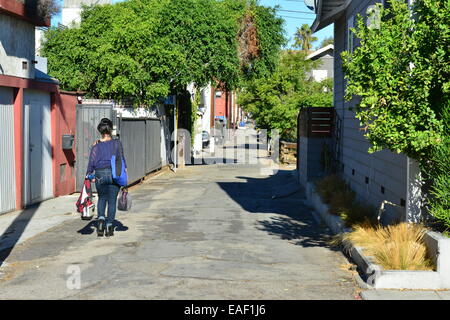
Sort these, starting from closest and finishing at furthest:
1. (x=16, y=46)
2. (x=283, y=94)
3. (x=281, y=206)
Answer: (x=16, y=46) → (x=281, y=206) → (x=283, y=94)

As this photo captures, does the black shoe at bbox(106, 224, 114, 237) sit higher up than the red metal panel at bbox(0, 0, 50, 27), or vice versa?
the red metal panel at bbox(0, 0, 50, 27)

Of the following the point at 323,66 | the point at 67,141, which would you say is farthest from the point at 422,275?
the point at 323,66

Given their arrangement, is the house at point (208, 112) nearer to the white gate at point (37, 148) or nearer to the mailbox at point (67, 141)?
the mailbox at point (67, 141)

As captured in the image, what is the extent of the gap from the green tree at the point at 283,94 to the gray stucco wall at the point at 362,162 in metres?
15.5

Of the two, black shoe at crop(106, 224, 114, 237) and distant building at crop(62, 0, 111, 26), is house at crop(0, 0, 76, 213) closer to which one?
black shoe at crop(106, 224, 114, 237)

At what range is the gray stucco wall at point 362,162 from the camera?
10109 mm

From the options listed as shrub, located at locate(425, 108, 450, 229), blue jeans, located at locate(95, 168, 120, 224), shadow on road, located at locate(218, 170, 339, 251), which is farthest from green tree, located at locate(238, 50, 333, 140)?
shrub, located at locate(425, 108, 450, 229)

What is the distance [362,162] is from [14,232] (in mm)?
7139

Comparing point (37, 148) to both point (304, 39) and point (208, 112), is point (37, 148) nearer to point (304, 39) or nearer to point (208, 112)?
point (208, 112)

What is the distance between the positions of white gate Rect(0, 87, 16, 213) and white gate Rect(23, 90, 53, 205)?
1.90 ft

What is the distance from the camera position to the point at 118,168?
33.2 ft

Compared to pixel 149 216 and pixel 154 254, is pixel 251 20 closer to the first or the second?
pixel 149 216

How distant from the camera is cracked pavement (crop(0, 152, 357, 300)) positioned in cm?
702
